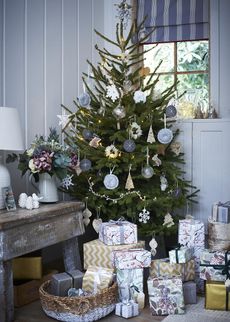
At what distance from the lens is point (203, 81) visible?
445 centimetres

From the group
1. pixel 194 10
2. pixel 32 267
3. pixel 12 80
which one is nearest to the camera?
pixel 32 267

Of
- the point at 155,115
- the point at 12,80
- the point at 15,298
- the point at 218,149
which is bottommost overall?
the point at 15,298

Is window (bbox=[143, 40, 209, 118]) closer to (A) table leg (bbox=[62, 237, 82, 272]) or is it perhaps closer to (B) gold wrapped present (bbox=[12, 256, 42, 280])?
(A) table leg (bbox=[62, 237, 82, 272])

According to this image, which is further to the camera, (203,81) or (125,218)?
(203,81)

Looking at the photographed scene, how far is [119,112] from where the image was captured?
3459mm

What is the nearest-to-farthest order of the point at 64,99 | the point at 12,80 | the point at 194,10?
the point at 12,80 → the point at 64,99 → the point at 194,10

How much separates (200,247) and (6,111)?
5.21 ft

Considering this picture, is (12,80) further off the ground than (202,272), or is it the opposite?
(12,80)

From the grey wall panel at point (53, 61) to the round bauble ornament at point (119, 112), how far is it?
2.36 ft

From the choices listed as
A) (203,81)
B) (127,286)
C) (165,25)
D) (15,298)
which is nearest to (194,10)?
(165,25)

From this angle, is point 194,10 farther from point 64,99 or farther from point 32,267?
point 32,267

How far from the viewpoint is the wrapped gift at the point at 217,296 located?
278 cm

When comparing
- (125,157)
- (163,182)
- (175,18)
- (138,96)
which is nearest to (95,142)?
(125,157)

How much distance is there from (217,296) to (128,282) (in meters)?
0.54
